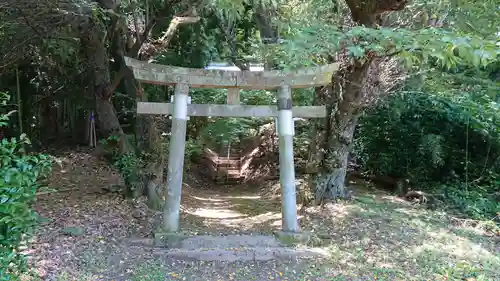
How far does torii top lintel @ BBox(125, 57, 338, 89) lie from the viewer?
17.8ft

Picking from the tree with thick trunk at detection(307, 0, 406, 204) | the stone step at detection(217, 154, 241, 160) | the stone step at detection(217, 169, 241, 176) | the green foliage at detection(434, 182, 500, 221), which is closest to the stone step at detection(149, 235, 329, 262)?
the tree with thick trunk at detection(307, 0, 406, 204)

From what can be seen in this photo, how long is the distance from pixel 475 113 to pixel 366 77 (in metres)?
2.97

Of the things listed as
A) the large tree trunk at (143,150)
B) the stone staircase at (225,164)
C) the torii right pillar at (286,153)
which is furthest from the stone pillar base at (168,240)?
the stone staircase at (225,164)

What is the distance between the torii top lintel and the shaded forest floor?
2.10 meters

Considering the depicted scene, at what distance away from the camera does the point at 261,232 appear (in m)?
5.99

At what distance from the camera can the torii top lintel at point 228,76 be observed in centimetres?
542

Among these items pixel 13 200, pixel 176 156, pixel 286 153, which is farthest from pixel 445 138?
pixel 13 200

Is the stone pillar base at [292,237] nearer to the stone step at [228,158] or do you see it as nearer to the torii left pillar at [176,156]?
the torii left pillar at [176,156]

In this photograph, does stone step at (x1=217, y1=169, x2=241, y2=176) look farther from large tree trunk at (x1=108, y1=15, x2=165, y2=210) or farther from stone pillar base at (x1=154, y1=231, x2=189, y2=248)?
stone pillar base at (x1=154, y1=231, x2=189, y2=248)

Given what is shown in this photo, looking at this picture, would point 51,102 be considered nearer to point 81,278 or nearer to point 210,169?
Result: point 210,169

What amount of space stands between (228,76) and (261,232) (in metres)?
2.28

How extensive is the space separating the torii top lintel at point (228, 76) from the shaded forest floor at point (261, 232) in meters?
2.10

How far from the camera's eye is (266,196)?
9586 millimetres

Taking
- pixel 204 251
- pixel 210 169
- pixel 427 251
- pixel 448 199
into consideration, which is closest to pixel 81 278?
pixel 204 251
